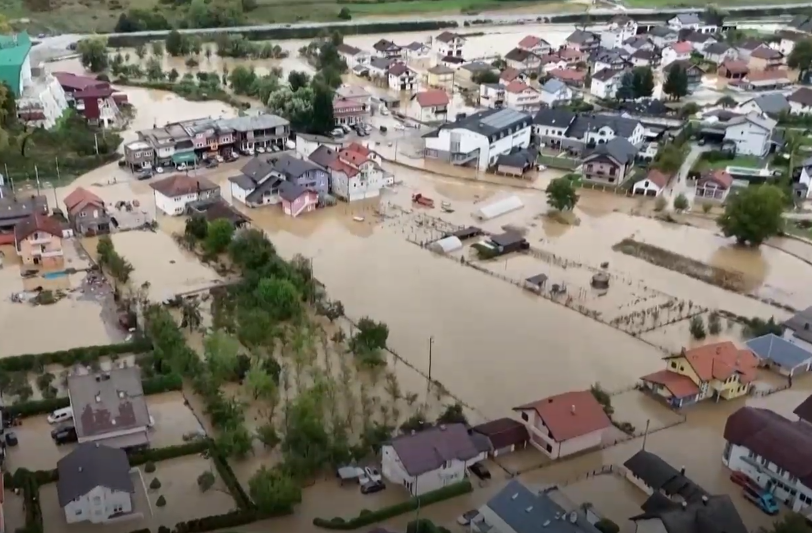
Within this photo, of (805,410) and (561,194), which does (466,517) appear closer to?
(805,410)

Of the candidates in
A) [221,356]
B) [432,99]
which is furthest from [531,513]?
[432,99]

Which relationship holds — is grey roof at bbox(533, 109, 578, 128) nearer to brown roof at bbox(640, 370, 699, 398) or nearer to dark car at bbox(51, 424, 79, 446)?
brown roof at bbox(640, 370, 699, 398)

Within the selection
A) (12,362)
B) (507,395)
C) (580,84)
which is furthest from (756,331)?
(580,84)

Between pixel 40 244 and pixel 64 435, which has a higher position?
pixel 40 244

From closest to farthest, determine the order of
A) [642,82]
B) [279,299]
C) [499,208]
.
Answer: [279,299] → [499,208] → [642,82]

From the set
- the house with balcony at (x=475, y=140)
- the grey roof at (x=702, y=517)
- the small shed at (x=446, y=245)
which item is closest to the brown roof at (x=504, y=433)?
the grey roof at (x=702, y=517)

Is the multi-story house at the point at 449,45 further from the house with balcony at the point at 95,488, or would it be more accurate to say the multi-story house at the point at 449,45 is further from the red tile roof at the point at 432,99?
the house with balcony at the point at 95,488
